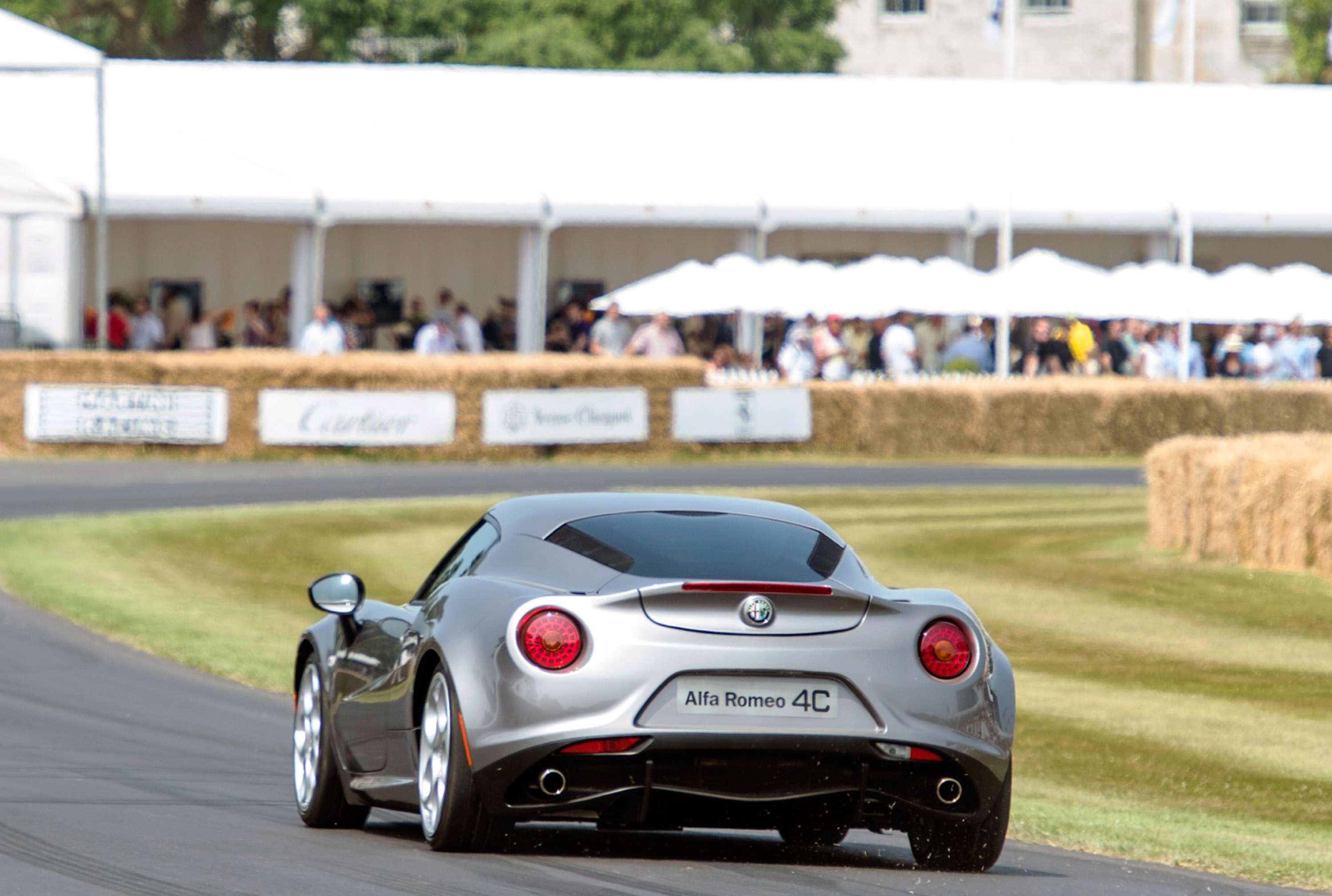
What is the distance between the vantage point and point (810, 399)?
3216 cm

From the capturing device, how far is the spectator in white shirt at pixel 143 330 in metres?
35.3

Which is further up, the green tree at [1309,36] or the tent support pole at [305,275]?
the green tree at [1309,36]

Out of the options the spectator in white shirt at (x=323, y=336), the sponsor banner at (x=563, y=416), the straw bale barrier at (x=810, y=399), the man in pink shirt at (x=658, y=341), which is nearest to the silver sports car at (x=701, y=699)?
the straw bale barrier at (x=810, y=399)

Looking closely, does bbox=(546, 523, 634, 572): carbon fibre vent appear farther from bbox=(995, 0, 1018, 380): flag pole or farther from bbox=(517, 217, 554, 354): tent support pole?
bbox=(517, 217, 554, 354): tent support pole

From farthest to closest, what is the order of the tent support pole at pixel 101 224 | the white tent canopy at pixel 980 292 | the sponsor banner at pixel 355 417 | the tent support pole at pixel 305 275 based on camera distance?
the tent support pole at pixel 305 275 < the white tent canopy at pixel 980 292 < the tent support pole at pixel 101 224 < the sponsor banner at pixel 355 417

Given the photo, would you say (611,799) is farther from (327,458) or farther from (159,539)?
(327,458)

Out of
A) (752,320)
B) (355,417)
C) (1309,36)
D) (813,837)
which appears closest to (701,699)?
(813,837)

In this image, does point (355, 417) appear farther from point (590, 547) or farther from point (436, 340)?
point (590, 547)

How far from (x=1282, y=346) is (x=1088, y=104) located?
378 inches

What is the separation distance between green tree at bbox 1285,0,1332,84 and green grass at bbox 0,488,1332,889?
3494 cm

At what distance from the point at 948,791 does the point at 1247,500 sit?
12.6 m

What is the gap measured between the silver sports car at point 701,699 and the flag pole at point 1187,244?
28230 mm

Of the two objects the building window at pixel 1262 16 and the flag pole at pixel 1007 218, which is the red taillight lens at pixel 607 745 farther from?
the building window at pixel 1262 16


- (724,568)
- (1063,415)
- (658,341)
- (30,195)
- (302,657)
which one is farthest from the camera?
(658,341)
